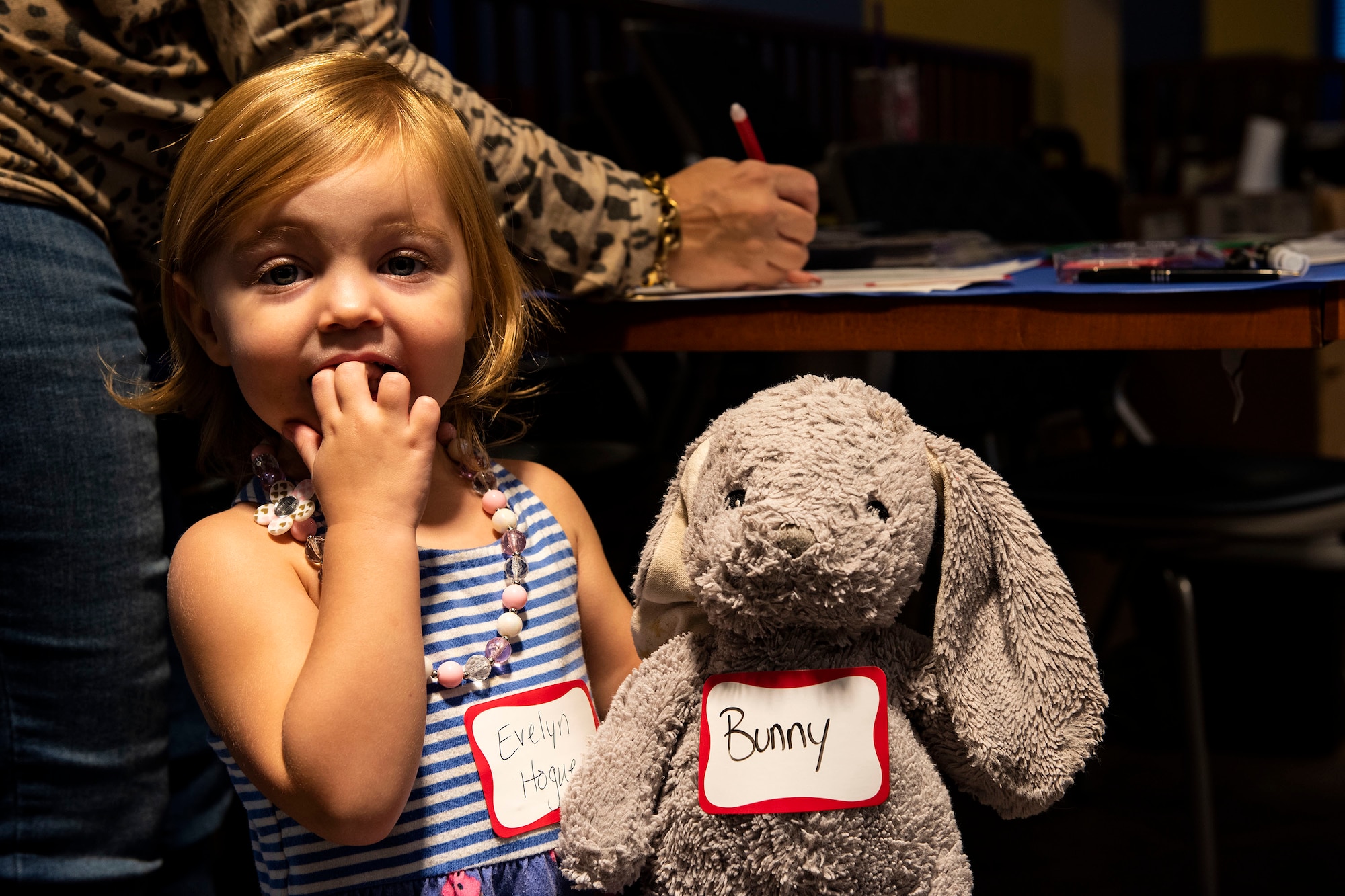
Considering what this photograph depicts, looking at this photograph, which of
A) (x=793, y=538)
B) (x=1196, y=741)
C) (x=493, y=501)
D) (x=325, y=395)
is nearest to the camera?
(x=793, y=538)

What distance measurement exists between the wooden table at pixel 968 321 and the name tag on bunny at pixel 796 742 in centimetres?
33

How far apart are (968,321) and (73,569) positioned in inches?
27.7

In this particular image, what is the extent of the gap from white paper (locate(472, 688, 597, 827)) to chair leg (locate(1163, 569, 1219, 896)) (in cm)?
72

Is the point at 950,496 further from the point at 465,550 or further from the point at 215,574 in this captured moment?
the point at 215,574

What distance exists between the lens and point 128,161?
3.00 feet

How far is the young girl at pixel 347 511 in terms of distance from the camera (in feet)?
2.21

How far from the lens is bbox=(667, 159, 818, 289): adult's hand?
1.08m

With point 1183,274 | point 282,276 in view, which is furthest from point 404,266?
point 1183,274

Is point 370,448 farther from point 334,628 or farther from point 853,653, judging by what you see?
point 853,653

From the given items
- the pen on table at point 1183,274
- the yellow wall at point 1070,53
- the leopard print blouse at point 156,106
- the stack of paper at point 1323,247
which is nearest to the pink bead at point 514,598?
the leopard print blouse at point 156,106

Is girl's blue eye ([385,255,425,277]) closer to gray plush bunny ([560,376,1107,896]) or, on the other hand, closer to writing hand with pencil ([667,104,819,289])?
gray plush bunny ([560,376,1107,896])

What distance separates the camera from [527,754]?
77 cm

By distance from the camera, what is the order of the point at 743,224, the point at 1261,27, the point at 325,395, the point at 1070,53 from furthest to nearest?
the point at 1261,27 → the point at 1070,53 → the point at 743,224 → the point at 325,395

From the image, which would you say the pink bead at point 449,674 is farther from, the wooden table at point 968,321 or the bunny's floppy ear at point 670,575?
the wooden table at point 968,321
